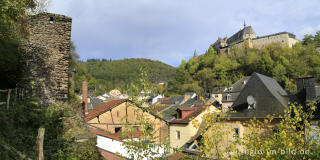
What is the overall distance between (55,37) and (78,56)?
1044 inches

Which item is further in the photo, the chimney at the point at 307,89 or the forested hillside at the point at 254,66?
the forested hillside at the point at 254,66

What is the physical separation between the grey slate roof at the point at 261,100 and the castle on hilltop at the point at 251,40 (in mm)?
65130

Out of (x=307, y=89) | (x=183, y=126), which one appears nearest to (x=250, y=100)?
(x=307, y=89)

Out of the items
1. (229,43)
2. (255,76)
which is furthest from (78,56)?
(229,43)

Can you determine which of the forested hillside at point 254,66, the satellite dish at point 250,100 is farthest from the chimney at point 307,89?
the forested hillside at point 254,66

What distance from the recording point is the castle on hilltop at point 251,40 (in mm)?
75188

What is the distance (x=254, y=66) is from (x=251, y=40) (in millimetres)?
21728

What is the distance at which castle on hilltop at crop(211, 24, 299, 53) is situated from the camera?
75188mm

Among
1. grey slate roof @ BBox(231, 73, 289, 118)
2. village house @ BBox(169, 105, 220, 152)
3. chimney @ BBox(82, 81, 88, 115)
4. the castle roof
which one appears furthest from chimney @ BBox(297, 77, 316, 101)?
the castle roof

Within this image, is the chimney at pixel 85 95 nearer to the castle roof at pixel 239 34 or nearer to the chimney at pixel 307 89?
the chimney at pixel 307 89

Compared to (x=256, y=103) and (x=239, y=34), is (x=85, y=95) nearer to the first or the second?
(x=256, y=103)

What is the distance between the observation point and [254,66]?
63938 mm

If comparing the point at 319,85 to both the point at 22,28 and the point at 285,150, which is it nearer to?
the point at 285,150

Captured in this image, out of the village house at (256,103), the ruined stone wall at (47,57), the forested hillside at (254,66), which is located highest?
the forested hillside at (254,66)
